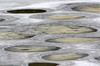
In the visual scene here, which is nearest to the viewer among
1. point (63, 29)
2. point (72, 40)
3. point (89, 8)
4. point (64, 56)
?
point (64, 56)

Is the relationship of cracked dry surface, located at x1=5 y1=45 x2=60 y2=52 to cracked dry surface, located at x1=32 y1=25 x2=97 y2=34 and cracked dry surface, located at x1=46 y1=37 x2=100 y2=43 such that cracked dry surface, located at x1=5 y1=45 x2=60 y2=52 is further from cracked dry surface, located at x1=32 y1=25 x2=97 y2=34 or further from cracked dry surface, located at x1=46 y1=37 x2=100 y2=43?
cracked dry surface, located at x1=32 y1=25 x2=97 y2=34

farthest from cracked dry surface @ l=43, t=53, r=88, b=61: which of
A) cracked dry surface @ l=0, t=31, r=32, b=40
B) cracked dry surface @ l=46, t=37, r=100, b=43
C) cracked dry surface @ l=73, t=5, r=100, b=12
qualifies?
cracked dry surface @ l=73, t=5, r=100, b=12

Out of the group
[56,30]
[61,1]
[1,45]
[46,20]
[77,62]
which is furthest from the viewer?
[61,1]

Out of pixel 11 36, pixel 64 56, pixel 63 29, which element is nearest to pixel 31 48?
pixel 64 56

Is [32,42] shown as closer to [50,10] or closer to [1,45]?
[1,45]

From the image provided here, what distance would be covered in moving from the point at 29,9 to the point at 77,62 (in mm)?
4157

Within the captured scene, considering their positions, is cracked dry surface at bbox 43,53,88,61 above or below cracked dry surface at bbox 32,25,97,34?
below

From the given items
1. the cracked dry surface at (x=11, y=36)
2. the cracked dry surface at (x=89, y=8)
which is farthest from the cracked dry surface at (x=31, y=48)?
the cracked dry surface at (x=89, y=8)

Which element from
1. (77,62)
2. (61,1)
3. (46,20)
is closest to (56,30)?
(46,20)

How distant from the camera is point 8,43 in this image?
6645mm

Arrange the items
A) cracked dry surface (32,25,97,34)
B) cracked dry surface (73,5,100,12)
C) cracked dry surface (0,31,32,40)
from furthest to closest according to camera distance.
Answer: cracked dry surface (73,5,100,12) < cracked dry surface (32,25,97,34) < cracked dry surface (0,31,32,40)

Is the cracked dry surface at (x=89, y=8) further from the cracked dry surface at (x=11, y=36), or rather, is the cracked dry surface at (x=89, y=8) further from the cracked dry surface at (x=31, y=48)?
the cracked dry surface at (x=31, y=48)

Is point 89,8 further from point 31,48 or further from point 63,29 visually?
point 31,48

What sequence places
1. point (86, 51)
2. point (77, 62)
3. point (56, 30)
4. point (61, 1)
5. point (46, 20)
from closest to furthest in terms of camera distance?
point (77, 62), point (86, 51), point (56, 30), point (46, 20), point (61, 1)
